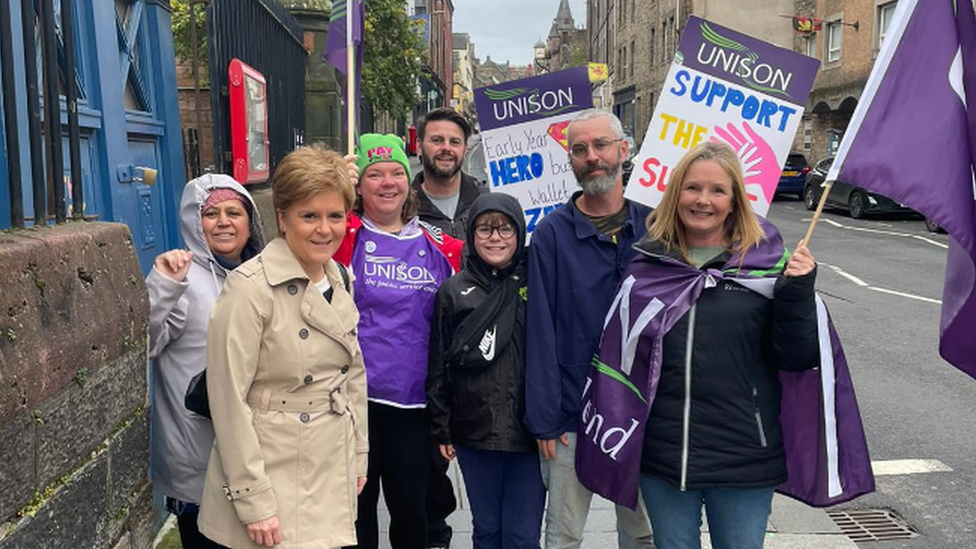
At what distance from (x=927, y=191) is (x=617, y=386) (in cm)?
122

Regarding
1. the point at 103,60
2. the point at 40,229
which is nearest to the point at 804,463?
the point at 40,229

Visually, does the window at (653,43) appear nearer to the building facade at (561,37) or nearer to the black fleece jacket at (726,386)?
the black fleece jacket at (726,386)

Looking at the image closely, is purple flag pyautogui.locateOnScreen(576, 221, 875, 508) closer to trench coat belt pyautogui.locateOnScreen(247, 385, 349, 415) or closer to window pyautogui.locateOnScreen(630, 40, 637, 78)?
trench coat belt pyautogui.locateOnScreen(247, 385, 349, 415)

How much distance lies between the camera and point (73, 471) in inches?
91.1

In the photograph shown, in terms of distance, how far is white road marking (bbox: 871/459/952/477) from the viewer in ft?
17.0

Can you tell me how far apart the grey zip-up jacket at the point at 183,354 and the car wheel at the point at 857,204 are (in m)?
19.5

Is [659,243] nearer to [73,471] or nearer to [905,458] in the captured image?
[73,471]

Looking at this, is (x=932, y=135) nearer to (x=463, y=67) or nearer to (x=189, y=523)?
(x=189, y=523)

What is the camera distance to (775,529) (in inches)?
175

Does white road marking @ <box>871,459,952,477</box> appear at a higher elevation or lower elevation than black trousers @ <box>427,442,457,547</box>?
lower

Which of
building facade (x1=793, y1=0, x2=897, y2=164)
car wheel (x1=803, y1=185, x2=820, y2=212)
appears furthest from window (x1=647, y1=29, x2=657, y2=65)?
car wheel (x1=803, y1=185, x2=820, y2=212)

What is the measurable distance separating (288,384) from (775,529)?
9.78 ft

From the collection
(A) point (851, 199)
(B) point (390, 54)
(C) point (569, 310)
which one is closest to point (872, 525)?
(C) point (569, 310)

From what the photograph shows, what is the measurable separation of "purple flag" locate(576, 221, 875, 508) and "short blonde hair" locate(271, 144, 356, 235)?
1073 millimetres
